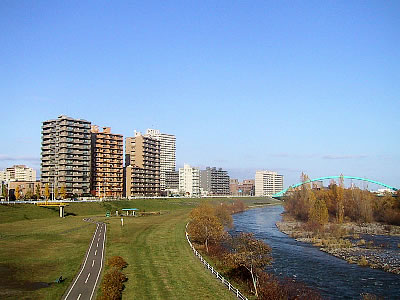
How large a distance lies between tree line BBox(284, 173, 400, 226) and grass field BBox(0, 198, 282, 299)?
39173 millimetres

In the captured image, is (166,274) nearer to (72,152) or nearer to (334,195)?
(334,195)

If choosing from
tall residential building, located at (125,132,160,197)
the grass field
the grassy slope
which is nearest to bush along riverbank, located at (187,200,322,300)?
the grassy slope

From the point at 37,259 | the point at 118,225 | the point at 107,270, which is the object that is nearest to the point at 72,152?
the point at 118,225

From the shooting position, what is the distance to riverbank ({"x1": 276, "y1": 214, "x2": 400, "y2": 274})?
5709 centimetres

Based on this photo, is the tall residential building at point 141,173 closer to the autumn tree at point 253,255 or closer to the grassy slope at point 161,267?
the grassy slope at point 161,267

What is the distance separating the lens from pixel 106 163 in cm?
16788

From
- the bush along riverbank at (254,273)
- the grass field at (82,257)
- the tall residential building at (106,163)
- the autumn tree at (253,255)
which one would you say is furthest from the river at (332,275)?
the tall residential building at (106,163)

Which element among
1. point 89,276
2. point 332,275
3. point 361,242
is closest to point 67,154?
point 361,242

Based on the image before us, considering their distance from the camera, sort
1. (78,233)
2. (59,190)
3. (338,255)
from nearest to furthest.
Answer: (338,255)
(78,233)
(59,190)

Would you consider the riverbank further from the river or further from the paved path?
the paved path

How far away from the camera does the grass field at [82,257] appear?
1393 inches

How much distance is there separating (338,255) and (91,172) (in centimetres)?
12184

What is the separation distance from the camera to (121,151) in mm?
172625

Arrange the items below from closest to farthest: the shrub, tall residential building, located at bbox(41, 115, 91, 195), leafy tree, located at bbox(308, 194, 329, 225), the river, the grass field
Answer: the grass field
the river
the shrub
leafy tree, located at bbox(308, 194, 329, 225)
tall residential building, located at bbox(41, 115, 91, 195)
